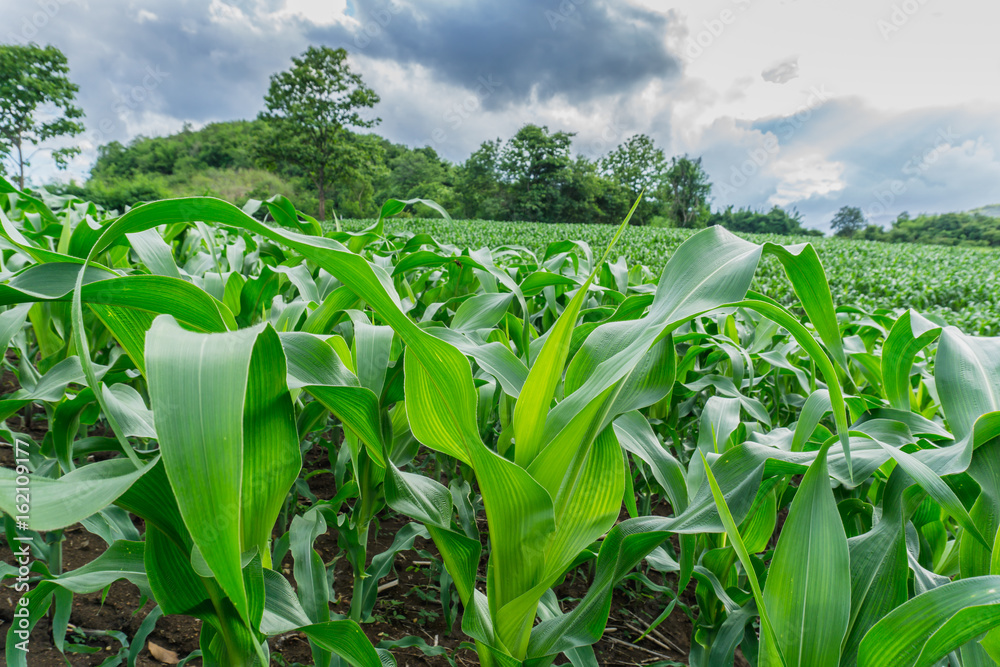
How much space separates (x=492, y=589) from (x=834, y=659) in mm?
311

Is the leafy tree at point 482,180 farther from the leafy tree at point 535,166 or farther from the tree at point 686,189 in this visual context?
the tree at point 686,189

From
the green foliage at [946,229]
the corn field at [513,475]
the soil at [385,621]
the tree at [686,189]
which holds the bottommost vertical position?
the soil at [385,621]

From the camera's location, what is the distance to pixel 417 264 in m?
1.13

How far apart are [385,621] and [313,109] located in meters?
26.9

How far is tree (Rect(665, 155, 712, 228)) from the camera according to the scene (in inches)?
1213

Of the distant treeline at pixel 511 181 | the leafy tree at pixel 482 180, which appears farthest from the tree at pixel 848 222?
the leafy tree at pixel 482 180

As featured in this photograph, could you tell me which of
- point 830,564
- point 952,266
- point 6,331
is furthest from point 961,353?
point 952,266

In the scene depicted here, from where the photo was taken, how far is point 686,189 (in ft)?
103

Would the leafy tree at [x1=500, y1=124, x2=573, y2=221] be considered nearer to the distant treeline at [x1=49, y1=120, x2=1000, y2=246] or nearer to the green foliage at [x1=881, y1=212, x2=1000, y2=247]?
the distant treeline at [x1=49, y1=120, x2=1000, y2=246]

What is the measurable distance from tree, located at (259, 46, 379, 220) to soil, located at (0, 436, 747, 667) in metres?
24.8

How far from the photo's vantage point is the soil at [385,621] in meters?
0.73

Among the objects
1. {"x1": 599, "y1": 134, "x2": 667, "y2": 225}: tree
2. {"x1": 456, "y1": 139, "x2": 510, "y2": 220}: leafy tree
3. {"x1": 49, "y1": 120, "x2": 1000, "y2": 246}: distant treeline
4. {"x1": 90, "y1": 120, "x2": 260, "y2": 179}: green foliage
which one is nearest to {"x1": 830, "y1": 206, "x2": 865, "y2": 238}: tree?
{"x1": 49, "y1": 120, "x2": 1000, "y2": 246}: distant treeline

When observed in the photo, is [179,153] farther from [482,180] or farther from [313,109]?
[482,180]

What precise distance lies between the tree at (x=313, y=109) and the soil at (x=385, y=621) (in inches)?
977
